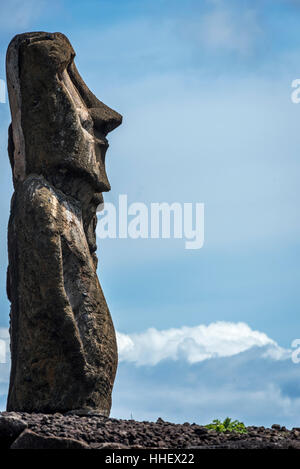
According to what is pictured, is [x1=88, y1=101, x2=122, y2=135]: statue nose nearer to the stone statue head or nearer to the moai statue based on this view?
the moai statue

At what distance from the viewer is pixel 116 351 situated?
15.7 meters

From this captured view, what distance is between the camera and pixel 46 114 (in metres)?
15.6

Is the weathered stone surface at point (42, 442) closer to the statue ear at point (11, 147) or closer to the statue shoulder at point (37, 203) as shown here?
the statue shoulder at point (37, 203)

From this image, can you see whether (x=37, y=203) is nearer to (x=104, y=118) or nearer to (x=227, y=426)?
(x=104, y=118)

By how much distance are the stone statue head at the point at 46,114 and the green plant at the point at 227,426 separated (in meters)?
4.55

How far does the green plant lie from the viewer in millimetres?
14430

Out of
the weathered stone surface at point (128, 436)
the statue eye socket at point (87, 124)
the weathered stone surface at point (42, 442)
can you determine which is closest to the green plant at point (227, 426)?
the weathered stone surface at point (128, 436)

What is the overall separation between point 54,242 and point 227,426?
3983 millimetres

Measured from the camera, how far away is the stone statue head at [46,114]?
1556cm

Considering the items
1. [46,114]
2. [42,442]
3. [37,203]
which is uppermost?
[46,114]

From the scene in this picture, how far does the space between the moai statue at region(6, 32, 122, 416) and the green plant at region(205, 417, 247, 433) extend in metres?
1.84

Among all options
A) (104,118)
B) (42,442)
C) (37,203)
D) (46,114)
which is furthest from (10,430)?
(104,118)

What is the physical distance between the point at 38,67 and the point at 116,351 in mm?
4943
